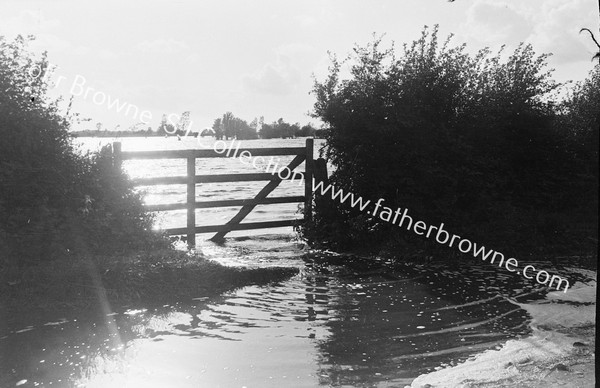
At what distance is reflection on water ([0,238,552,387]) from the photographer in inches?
225

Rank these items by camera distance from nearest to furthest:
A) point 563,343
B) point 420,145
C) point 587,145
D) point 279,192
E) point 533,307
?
point 563,343 < point 533,307 < point 420,145 < point 587,145 < point 279,192

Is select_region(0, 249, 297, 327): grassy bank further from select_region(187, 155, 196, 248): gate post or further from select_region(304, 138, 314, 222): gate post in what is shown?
select_region(304, 138, 314, 222): gate post

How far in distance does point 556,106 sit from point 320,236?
6.84 m

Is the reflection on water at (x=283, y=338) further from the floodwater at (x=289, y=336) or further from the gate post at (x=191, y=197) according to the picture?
the gate post at (x=191, y=197)

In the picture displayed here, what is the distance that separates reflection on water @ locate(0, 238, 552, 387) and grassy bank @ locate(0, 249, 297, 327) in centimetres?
37

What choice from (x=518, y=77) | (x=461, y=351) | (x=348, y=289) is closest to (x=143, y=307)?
(x=348, y=289)

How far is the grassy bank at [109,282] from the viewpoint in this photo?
7.95 metres

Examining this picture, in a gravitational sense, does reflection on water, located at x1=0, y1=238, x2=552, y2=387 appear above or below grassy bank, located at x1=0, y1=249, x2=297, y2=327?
below

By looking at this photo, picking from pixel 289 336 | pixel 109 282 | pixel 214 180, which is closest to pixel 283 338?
pixel 289 336

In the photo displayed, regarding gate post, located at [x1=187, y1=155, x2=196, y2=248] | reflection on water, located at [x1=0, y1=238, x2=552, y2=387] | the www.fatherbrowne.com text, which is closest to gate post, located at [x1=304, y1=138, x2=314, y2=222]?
the www.fatherbrowne.com text

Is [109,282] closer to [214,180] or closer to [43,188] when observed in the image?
[43,188]

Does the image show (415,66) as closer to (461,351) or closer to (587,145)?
(587,145)

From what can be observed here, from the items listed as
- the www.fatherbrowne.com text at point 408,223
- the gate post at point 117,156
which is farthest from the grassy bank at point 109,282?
the www.fatherbrowne.com text at point 408,223

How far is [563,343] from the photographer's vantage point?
6.32 m
